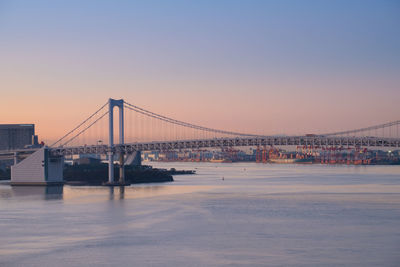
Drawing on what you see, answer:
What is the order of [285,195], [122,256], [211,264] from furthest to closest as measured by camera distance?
1. [285,195]
2. [122,256]
3. [211,264]

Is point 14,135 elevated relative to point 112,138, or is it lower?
elevated

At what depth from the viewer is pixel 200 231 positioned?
78.1ft

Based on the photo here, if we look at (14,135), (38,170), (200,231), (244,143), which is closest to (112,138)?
(38,170)

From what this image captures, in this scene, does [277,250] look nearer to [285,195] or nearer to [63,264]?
[63,264]

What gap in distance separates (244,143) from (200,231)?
26192 millimetres

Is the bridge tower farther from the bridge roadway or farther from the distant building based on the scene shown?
the distant building

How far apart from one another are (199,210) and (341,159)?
130 m

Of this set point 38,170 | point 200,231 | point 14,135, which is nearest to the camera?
point 200,231

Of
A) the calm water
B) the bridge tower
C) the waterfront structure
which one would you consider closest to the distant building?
the waterfront structure

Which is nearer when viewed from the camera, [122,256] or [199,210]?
[122,256]

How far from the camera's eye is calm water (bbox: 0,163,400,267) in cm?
1853

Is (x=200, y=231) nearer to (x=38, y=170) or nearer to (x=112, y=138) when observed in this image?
(x=112, y=138)

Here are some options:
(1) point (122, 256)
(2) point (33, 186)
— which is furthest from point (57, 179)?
(1) point (122, 256)

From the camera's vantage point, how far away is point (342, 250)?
1958 centimetres
